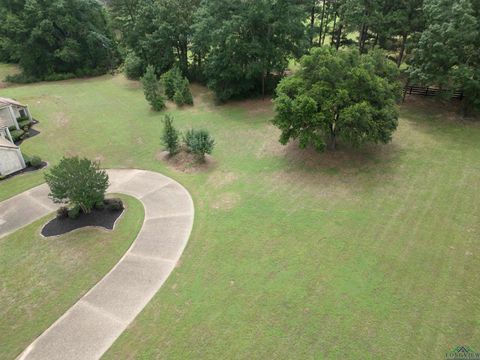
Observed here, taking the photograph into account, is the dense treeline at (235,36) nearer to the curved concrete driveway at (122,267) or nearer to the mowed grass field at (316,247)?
the mowed grass field at (316,247)

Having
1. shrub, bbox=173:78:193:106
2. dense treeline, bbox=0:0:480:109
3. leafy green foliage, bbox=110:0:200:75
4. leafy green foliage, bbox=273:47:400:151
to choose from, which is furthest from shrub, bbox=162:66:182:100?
leafy green foliage, bbox=273:47:400:151

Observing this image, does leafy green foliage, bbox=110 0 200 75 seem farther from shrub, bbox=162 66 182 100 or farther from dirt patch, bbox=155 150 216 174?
dirt patch, bbox=155 150 216 174

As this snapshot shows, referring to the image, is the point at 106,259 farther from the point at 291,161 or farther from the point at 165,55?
the point at 165,55

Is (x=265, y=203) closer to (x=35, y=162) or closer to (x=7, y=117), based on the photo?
(x=35, y=162)

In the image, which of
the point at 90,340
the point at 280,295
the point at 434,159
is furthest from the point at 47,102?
the point at 434,159

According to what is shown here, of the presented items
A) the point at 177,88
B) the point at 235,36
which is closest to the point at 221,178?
the point at 235,36

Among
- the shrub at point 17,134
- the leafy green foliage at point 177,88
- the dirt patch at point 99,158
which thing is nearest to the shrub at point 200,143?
the dirt patch at point 99,158

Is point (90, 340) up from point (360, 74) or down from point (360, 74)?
down
